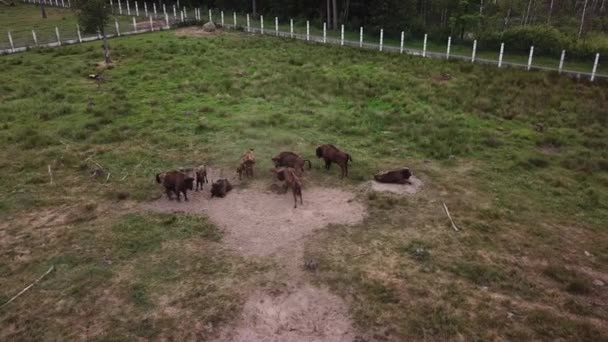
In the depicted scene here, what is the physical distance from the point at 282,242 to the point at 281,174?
2376 millimetres

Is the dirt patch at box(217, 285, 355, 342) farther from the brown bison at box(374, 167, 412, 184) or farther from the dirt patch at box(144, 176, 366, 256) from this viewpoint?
the brown bison at box(374, 167, 412, 184)

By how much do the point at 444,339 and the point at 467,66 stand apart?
59.8ft

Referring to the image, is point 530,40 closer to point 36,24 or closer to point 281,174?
point 281,174

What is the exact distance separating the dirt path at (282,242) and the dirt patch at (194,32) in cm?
2250

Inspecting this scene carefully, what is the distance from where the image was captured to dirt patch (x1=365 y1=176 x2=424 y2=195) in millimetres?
11406

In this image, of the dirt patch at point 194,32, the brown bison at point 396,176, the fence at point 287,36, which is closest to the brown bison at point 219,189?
the brown bison at point 396,176

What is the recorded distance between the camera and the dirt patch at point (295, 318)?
7.09m

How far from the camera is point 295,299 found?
7816 mm

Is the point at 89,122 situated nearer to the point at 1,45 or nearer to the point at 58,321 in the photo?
the point at 58,321

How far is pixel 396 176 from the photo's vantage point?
11.7 metres

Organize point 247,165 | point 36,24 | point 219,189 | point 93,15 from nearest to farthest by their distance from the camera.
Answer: point 219,189 < point 247,165 < point 93,15 < point 36,24

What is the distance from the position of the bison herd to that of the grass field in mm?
518

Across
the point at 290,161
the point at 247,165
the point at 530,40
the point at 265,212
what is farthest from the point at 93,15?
the point at 530,40

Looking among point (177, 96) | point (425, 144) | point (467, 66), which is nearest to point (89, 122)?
point (177, 96)
